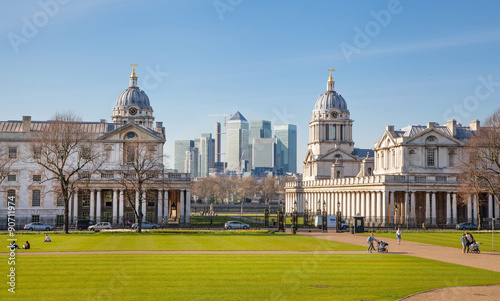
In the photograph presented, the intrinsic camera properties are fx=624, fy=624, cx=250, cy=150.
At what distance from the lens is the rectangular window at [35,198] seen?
299 ft

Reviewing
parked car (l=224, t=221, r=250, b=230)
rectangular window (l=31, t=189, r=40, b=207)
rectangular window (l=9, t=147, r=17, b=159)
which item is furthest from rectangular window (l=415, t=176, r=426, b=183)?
rectangular window (l=9, t=147, r=17, b=159)

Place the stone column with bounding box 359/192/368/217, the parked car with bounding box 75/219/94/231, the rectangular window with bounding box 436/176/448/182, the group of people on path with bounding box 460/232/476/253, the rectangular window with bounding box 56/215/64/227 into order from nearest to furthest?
the group of people on path with bounding box 460/232/476/253
the parked car with bounding box 75/219/94/231
the rectangular window with bounding box 56/215/64/227
the rectangular window with bounding box 436/176/448/182
the stone column with bounding box 359/192/368/217

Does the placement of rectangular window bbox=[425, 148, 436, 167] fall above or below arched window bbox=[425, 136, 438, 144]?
below

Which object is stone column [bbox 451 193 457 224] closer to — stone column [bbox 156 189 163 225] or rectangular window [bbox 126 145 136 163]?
stone column [bbox 156 189 163 225]

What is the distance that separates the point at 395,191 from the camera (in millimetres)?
97312

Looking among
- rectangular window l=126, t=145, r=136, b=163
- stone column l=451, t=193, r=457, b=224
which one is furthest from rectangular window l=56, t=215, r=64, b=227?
stone column l=451, t=193, r=457, b=224

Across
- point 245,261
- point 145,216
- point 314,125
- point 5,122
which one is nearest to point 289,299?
point 245,261

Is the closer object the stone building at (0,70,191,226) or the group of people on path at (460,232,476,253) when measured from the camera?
the group of people on path at (460,232,476,253)

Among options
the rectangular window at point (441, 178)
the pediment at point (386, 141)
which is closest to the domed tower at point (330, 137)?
the pediment at point (386, 141)

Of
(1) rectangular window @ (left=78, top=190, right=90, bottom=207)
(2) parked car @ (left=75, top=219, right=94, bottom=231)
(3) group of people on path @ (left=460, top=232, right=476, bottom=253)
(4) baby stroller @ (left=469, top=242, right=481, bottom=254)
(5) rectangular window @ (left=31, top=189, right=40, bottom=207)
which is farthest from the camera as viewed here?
(1) rectangular window @ (left=78, top=190, right=90, bottom=207)

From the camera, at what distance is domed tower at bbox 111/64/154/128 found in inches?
5645

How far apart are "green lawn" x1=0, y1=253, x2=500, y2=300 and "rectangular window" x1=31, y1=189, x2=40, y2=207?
54.4m

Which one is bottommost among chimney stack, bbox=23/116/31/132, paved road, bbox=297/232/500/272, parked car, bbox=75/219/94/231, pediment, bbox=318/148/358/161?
parked car, bbox=75/219/94/231

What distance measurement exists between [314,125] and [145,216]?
64043 mm
